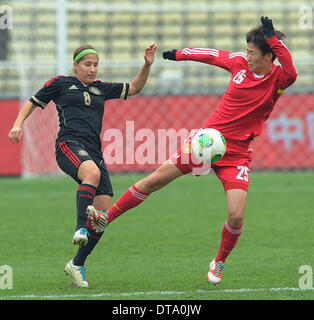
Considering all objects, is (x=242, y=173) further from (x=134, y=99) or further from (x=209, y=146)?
(x=134, y=99)

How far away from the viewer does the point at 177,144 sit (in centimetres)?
1525

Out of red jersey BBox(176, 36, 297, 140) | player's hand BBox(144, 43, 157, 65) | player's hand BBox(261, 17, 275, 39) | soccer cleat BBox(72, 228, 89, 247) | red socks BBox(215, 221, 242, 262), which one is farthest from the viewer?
player's hand BBox(144, 43, 157, 65)

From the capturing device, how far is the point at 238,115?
593 cm

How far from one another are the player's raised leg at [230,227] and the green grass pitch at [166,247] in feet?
0.32

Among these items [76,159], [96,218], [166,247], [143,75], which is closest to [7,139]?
[166,247]

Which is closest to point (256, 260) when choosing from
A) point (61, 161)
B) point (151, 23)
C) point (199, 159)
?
point (199, 159)

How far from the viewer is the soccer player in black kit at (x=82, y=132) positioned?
564 centimetres

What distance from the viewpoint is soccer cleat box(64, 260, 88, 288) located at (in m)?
5.64

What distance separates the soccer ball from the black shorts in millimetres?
743

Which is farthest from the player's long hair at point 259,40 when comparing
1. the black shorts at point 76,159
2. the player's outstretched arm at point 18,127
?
the player's outstretched arm at point 18,127

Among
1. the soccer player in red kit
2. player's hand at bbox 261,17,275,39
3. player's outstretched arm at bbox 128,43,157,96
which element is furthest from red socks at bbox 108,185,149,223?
player's hand at bbox 261,17,275,39

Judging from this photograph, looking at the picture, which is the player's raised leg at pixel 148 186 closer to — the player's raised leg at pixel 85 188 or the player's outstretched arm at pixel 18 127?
the player's raised leg at pixel 85 188

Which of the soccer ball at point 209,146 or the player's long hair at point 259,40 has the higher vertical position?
the player's long hair at point 259,40

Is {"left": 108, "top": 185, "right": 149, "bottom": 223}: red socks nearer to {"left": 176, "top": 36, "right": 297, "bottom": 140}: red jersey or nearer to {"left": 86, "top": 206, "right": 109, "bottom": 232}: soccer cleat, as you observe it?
{"left": 86, "top": 206, "right": 109, "bottom": 232}: soccer cleat
